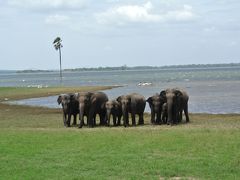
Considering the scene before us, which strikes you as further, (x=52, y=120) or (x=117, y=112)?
(x=52, y=120)

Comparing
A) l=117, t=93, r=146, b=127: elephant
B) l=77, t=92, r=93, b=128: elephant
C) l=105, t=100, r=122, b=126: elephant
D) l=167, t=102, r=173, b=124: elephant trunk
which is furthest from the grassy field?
l=105, t=100, r=122, b=126: elephant

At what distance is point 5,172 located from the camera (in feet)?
51.3

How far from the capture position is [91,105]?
105 feet

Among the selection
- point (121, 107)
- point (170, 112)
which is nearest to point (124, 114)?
point (121, 107)

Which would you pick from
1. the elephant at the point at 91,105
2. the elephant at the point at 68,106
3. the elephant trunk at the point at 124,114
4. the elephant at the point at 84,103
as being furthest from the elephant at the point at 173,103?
the elephant at the point at 68,106

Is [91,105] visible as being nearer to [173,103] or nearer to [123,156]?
[173,103]

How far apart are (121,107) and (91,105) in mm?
1753

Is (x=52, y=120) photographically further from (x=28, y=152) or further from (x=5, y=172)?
(x=5, y=172)

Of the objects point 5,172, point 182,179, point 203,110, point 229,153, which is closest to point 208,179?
point 182,179

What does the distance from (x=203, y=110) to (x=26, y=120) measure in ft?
53.4

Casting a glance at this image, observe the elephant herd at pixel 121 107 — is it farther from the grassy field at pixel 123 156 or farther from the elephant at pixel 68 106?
the grassy field at pixel 123 156

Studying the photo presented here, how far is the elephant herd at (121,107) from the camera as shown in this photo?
31234mm

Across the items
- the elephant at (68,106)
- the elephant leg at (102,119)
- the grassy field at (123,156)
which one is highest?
A: the elephant at (68,106)

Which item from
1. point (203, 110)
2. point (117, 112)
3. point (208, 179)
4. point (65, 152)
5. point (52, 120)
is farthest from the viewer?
point (203, 110)
